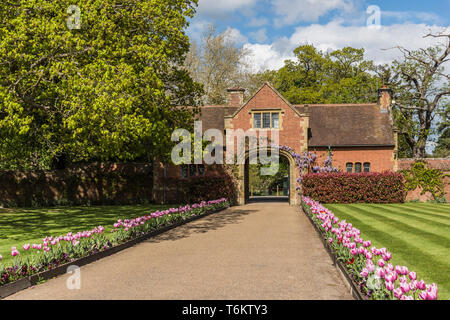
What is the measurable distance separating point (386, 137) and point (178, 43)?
19.4 m

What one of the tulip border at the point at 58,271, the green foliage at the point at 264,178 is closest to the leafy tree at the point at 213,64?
the green foliage at the point at 264,178

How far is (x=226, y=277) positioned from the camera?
7895 mm

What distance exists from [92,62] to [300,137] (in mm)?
17800

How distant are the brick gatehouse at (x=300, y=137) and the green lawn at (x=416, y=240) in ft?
39.6

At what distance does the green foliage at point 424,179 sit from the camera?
29750 mm

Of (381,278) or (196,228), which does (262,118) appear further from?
(381,278)

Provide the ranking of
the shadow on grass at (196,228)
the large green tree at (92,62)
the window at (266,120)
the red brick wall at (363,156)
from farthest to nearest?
the red brick wall at (363,156) < the window at (266,120) < the large green tree at (92,62) < the shadow on grass at (196,228)

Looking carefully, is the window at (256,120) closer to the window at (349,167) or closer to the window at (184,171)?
the window at (184,171)

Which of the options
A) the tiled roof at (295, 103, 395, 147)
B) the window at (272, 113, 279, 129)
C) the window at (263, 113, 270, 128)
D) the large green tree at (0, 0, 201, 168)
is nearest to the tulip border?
the large green tree at (0, 0, 201, 168)

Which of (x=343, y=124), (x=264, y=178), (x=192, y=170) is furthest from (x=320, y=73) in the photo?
(x=192, y=170)

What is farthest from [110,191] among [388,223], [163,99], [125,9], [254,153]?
[388,223]

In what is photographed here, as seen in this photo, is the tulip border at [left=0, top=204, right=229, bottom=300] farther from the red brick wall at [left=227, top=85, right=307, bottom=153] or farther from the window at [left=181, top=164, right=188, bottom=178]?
the window at [left=181, top=164, right=188, bottom=178]

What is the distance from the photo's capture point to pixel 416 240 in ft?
38.6
